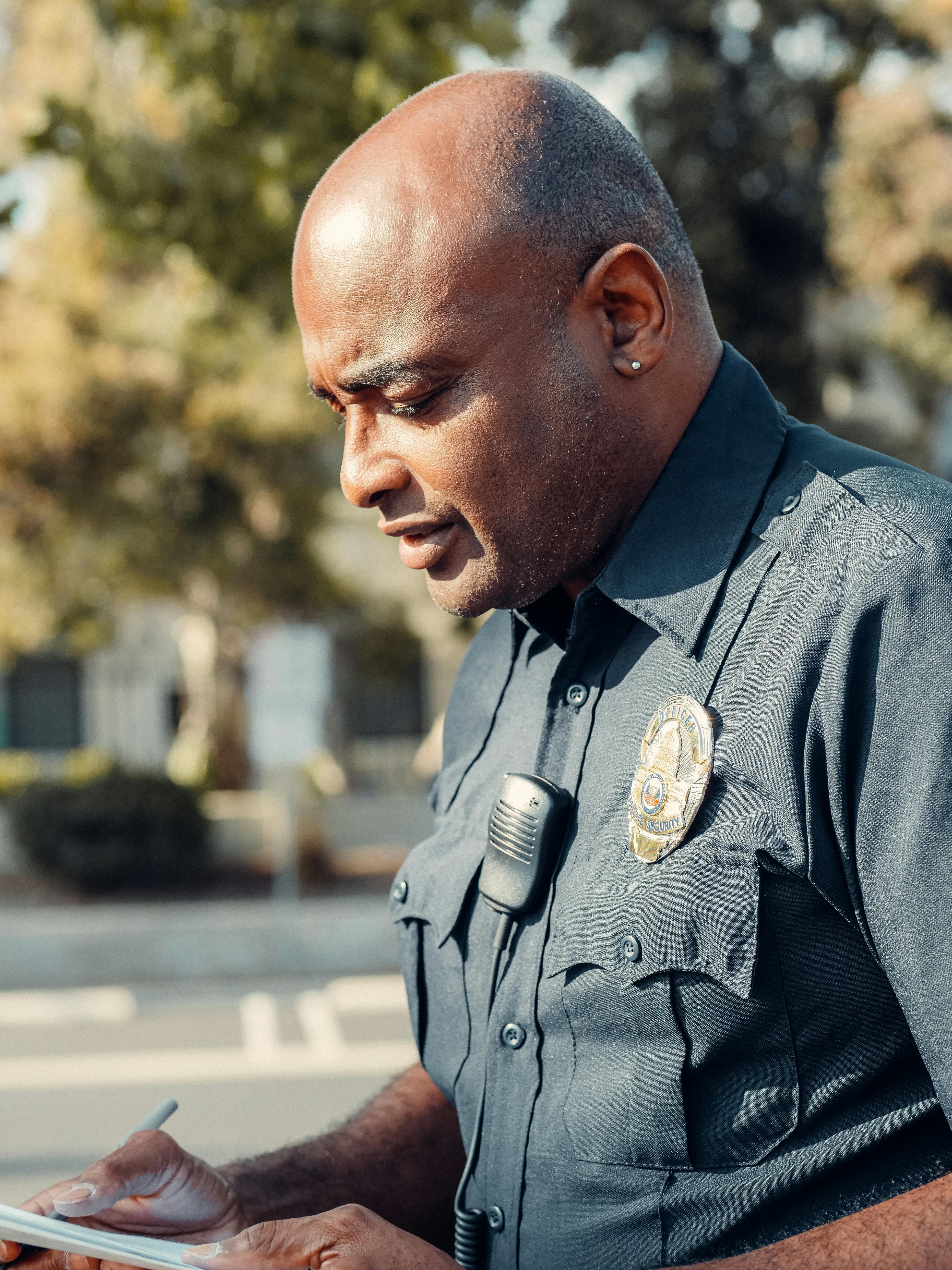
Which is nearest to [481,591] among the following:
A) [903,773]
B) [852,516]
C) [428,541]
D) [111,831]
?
[428,541]

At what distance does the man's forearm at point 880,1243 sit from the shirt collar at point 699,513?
0.55 metres

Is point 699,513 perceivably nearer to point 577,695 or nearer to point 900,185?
point 577,695

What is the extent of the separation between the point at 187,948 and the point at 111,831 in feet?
5.98

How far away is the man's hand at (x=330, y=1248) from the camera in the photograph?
3.79 feet

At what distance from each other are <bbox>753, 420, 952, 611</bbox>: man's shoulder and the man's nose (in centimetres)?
40

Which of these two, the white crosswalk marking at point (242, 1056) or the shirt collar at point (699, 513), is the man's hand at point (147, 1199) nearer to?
the shirt collar at point (699, 513)

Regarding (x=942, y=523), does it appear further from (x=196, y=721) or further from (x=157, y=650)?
(x=157, y=650)

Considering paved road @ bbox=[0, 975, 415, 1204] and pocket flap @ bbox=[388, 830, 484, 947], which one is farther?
paved road @ bbox=[0, 975, 415, 1204]

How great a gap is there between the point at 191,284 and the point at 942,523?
8531mm

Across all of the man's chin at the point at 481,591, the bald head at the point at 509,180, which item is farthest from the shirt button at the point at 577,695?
the bald head at the point at 509,180

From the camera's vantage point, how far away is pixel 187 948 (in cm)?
911

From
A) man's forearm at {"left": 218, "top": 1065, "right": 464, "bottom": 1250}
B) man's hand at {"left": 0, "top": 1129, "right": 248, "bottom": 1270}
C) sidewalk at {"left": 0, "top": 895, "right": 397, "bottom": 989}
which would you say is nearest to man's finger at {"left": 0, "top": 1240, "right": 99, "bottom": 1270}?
man's hand at {"left": 0, "top": 1129, "right": 248, "bottom": 1270}

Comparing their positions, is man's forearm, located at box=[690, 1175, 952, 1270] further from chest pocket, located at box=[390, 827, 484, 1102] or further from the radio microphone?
chest pocket, located at box=[390, 827, 484, 1102]

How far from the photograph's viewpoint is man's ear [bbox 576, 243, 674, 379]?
4.54 ft
